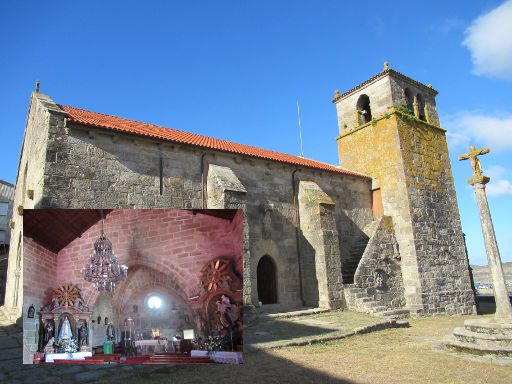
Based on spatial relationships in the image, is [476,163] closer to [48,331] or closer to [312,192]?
[312,192]

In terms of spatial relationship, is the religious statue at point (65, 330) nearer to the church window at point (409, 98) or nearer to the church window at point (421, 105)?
the church window at point (409, 98)

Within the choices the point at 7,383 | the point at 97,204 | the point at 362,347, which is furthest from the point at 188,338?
the point at 97,204

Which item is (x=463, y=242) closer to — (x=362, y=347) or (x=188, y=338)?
(x=362, y=347)

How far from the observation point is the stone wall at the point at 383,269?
15.4 meters

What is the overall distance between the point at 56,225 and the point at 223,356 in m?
2.27

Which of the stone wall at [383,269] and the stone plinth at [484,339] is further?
Answer: the stone wall at [383,269]

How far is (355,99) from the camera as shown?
21266mm

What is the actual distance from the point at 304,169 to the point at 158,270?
12869 mm

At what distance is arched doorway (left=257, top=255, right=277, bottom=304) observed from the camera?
1457cm

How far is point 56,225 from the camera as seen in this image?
4246 millimetres

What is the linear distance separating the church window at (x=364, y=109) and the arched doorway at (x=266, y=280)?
10.4 metres

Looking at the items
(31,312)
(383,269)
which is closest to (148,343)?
(31,312)

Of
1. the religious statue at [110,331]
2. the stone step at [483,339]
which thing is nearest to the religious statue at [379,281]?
the stone step at [483,339]

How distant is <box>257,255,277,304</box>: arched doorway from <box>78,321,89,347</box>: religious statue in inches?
421
